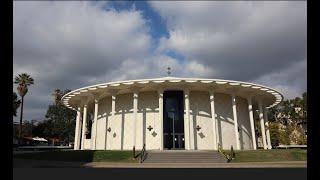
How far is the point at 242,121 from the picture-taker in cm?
4016

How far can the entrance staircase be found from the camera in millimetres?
26781

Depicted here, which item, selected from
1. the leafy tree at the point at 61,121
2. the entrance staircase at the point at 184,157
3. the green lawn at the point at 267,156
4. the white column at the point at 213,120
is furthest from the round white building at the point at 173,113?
the leafy tree at the point at 61,121

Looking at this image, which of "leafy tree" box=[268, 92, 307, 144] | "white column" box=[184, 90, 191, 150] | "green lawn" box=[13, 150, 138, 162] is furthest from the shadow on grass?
"leafy tree" box=[268, 92, 307, 144]

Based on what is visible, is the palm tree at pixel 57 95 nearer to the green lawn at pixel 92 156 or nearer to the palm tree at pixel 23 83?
the palm tree at pixel 23 83

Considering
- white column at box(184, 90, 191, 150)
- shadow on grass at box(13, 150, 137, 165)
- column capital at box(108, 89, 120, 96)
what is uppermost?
column capital at box(108, 89, 120, 96)

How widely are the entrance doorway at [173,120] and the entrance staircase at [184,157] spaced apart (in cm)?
700

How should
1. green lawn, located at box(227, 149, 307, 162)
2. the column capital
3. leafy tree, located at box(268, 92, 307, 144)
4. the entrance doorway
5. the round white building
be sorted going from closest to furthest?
green lawn, located at box(227, 149, 307, 162), the round white building, the entrance doorway, the column capital, leafy tree, located at box(268, 92, 307, 144)

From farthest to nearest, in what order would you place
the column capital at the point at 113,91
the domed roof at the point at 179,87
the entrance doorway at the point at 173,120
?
1. the column capital at the point at 113,91
2. the entrance doorway at the point at 173,120
3. the domed roof at the point at 179,87

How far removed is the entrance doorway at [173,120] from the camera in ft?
119

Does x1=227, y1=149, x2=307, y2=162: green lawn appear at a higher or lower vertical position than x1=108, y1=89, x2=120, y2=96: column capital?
lower

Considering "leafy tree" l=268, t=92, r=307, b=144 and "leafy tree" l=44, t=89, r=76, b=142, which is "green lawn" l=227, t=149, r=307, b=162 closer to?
"leafy tree" l=268, t=92, r=307, b=144

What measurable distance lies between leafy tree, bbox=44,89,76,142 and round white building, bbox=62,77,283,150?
44525 millimetres
